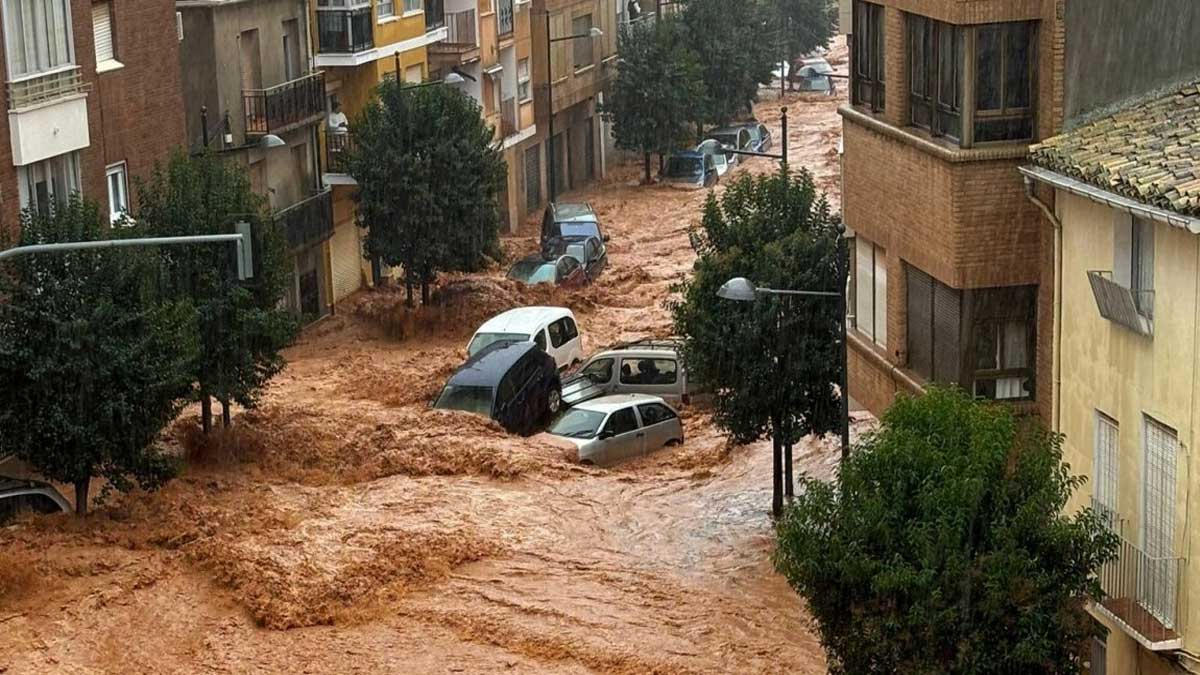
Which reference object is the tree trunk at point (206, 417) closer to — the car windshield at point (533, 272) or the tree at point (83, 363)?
the tree at point (83, 363)

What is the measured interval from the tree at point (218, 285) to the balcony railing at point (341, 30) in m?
11.9

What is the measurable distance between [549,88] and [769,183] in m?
31.0

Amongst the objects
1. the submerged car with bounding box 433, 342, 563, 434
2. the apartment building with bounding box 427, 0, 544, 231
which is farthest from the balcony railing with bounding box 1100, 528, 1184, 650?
the apartment building with bounding box 427, 0, 544, 231

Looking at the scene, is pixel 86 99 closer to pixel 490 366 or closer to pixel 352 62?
pixel 490 366

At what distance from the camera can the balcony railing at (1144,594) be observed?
55.1 ft

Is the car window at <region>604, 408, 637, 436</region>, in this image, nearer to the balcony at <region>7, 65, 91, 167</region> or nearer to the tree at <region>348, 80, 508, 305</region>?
the balcony at <region>7, 65, 91, 167</region>

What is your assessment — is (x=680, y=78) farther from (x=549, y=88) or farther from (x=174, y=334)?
(x=174, y=334)

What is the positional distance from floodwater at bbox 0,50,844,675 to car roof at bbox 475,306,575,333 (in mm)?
1676

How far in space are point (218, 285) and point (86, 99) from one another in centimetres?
371

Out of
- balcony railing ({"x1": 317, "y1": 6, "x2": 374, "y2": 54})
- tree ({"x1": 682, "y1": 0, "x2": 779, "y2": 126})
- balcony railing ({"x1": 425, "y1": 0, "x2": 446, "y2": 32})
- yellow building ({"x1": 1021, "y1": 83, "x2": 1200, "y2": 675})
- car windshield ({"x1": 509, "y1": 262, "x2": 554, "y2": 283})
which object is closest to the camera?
yellow building ({"x1": 1021, "y1": 83, "x2": 1200, "y2": 675})

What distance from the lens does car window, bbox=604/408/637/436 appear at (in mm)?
31000

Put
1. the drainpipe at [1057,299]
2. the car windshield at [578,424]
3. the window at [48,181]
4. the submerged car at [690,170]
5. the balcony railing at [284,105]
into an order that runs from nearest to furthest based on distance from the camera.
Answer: the drainpipe at [1057,299]
the window at [48,181]
the car windshield at [578,424]
the balcony railing at [284,105]
the submerged car at [690,170]

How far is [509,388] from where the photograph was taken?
31672 mm

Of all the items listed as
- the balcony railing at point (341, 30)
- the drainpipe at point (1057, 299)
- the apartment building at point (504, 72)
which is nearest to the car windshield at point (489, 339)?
the balcony railing at point (341, 30)
